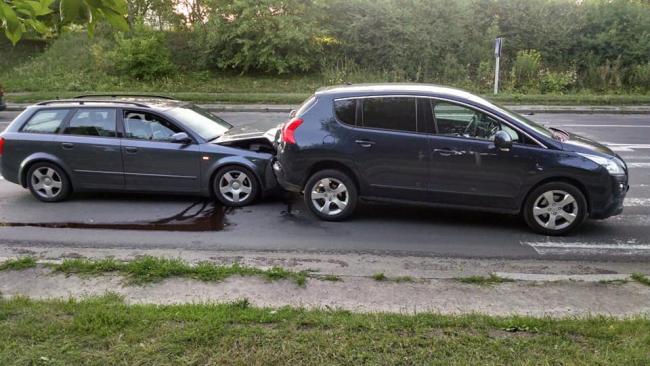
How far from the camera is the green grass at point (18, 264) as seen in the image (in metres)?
5.10

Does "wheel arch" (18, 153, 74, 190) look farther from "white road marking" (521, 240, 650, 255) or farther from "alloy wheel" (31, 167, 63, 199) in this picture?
"white road marking" (521, 240, 650, 255)

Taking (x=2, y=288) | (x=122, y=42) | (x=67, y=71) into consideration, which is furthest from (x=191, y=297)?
(x=67, y=71)

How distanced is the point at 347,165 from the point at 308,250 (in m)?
1.35

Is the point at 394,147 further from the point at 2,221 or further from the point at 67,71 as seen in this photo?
the point at 67,71

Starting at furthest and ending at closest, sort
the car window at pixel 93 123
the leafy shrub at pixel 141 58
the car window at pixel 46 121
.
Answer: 1. the leafy shrub at pixel 141 58
2. the car window at pixel 46 121
3. the car window at pixel 93 123

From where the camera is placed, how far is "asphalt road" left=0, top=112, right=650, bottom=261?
612 centimetres

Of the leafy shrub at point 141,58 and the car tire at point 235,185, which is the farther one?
the leafy shrub at point 141,58

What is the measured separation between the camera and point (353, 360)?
10.8 feet

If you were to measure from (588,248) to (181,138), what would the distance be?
5246 millimetres

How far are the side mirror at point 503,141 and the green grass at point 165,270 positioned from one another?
2.89 metres

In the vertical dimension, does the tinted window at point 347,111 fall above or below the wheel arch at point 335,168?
above

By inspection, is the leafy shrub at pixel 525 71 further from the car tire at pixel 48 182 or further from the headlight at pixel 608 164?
the car tire at pixel 48 182

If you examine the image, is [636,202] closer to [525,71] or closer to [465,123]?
[465,123]

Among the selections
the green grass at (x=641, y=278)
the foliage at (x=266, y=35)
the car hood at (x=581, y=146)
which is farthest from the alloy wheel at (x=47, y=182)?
the foliage at (x=266, y=35)
